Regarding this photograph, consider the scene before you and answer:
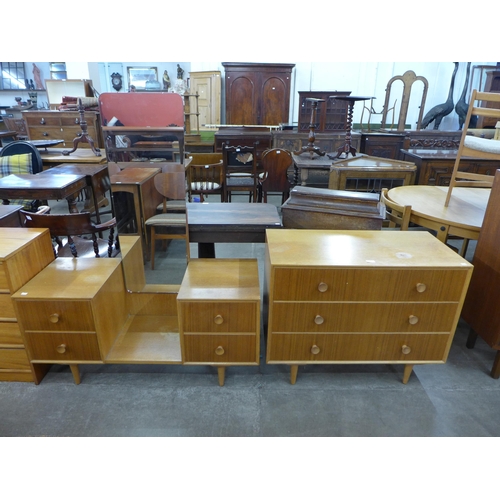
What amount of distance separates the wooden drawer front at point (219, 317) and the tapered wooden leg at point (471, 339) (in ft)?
4.59

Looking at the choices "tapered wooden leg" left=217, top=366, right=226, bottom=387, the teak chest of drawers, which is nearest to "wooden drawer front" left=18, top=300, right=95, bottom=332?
"tapered wooden leg" left=217, top=366, right=226, bottom=387

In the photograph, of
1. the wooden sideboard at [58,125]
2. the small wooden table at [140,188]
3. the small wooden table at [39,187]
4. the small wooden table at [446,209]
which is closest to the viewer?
the small wooden table at [140,188]

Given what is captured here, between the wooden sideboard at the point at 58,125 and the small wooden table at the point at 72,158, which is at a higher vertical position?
the wooden sideboard at the point at 58,125

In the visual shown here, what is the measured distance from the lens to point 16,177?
2.89 metres

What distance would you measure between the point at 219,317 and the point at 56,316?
0.75 meters

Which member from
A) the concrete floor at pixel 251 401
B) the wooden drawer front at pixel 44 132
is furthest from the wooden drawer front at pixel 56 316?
the wooden drawer front at pixel 44 132

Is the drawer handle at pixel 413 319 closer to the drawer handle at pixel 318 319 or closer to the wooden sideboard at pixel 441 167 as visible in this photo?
the drawer handle at pixel 318 319

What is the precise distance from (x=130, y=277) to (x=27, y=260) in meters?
0.51

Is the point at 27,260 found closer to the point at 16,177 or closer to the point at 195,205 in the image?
the point at 195,205

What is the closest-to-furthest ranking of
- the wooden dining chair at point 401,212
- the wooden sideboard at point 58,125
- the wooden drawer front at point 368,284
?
1. the wooden drawer front at point 368,284
2. the wooden dining chair at point 401,212
3. the wooden sideboard at point 58,125

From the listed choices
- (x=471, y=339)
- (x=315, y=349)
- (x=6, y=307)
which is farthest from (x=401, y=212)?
(x=6, y=307)

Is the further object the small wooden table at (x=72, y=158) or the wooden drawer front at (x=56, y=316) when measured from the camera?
the small wooden table at (x=72, y=158)

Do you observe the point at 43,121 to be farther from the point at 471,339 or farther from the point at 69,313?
the point at 471,339

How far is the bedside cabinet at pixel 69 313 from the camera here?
63.4 inches
